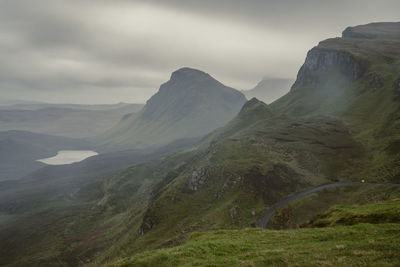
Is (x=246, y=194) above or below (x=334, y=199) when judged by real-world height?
below

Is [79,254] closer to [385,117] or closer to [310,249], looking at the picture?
[310,249]

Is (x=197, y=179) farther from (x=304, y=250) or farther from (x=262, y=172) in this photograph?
(x=304, y=250)

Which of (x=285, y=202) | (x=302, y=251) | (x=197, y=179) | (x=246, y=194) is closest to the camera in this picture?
(x=302, y=251)

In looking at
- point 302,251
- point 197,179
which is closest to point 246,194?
point 197,179

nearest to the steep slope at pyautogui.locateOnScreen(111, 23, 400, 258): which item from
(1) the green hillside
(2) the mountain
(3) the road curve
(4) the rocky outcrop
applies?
(4) the rocky outcrop

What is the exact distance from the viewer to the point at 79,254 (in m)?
134

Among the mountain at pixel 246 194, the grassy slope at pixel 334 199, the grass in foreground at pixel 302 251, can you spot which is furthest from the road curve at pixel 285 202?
the grass in foreground at pixel 302 251

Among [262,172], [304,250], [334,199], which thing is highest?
[304,250]

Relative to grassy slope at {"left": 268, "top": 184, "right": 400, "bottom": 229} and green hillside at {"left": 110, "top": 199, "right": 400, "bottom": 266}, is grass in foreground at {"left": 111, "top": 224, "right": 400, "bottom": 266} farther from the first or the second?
grassy slope at {"left": 268, "top": 184, "right": 400, "bottom": 229}

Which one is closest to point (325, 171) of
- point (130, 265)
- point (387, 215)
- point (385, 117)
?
point (385, 117)

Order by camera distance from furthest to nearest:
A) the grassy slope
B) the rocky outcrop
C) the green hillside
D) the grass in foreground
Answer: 1. the rocky outcrop
2. the grassy slope
3. the green hillside
4. the grass in foreground

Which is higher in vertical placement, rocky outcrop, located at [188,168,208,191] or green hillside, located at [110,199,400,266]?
green hillside, located at [110,199,400,266]

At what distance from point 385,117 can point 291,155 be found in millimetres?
80860

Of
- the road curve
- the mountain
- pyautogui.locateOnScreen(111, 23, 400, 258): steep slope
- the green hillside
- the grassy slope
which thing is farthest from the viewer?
pyautogui.locateOnScreen(111, 23, 400, 258): steep slope
